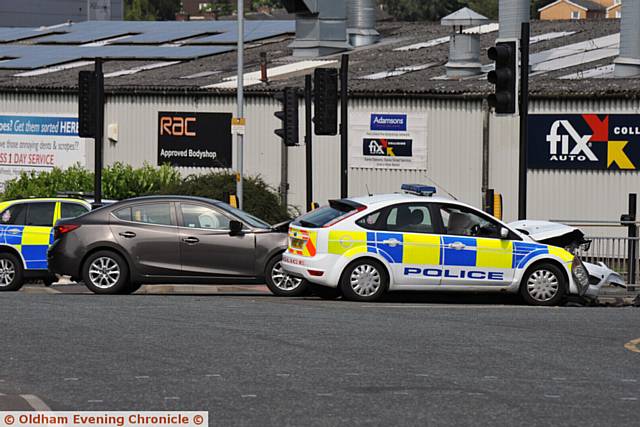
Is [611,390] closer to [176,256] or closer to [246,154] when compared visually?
[176,256]

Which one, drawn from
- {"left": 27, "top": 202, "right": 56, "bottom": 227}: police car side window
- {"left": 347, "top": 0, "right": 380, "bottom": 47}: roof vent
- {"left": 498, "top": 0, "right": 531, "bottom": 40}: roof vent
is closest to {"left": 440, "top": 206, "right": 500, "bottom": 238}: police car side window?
{"left": 27, "top": 202, "right": 56, "bottom": 227}: police car side window

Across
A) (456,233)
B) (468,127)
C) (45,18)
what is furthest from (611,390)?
(45,18)

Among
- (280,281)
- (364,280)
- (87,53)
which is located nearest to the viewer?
(364,280)

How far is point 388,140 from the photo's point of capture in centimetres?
3111

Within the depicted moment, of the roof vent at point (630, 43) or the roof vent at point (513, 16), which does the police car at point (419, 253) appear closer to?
the roof vent at point (630, 43)

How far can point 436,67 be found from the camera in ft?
114

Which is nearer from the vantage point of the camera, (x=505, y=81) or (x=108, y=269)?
(x=108, y=269)

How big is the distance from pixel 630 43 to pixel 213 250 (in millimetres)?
14353

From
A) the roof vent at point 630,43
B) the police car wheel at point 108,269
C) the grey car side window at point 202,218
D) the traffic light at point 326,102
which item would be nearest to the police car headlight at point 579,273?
the grey car side window at point 202,218

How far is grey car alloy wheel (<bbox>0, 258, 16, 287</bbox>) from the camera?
2184 cm

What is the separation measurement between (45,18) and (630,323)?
233 ft

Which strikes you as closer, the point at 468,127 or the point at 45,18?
the point at 468,127

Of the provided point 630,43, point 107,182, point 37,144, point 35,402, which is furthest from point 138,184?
point 35,402

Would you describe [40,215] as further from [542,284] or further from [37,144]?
[37,144]
